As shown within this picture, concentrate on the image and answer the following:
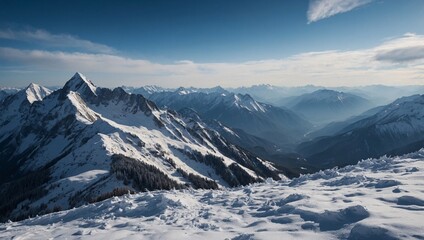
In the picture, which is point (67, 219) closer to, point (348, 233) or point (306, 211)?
point (306, 211)

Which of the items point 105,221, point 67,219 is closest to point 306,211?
point 105,221

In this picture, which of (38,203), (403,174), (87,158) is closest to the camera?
(403,174)

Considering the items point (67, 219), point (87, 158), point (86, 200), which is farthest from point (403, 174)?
point (87, 158)

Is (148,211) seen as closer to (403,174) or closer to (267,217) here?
(267,217)

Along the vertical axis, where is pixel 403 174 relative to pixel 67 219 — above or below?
above

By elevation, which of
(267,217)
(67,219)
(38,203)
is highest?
(267,217)

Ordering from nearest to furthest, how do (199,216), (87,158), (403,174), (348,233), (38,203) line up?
(348,233) < (199,216) < (403,174) < (38,203) < (87,158)

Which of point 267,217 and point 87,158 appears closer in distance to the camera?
point 267,217
